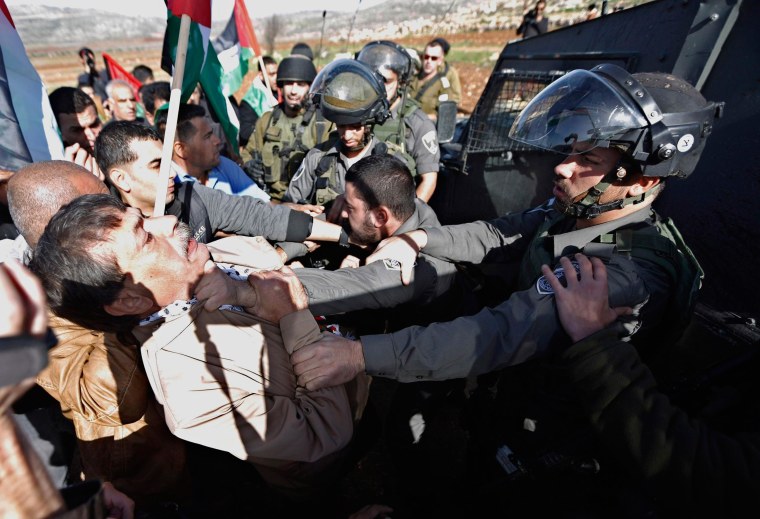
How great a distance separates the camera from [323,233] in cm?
291

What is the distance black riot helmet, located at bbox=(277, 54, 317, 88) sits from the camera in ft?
17.1

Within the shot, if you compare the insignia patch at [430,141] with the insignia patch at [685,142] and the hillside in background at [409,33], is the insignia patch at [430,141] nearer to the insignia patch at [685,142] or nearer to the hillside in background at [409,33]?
the hillside in background at [409,33]

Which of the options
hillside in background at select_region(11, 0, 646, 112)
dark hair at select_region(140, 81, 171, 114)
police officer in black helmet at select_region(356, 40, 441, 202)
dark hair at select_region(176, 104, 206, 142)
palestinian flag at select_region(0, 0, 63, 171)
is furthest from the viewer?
hillside in background at select_region(11, 0, 646, 112)

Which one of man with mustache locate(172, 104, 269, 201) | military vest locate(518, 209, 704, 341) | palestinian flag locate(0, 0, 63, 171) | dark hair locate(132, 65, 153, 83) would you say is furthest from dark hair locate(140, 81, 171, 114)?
military vest locate(518, 209, 704, 341)

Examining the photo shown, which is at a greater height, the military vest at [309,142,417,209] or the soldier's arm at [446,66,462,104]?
the soldier's arm at [446,66,462,104]

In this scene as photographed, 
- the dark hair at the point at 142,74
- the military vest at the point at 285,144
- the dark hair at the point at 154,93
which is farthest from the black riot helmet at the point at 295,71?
the dark hair at the point at 142,74

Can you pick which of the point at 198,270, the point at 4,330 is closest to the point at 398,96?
the point at 198,270

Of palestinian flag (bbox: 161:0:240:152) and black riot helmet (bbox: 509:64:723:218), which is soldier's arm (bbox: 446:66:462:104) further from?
black riot helmet (bbox: 509:64:723:218)

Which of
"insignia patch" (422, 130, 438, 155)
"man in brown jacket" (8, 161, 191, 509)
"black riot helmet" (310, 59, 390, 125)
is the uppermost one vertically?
"black riot helmet" (310, 59, 390, 125)

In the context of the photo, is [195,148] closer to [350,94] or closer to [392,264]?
[350,94]

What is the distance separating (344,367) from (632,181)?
1.46m

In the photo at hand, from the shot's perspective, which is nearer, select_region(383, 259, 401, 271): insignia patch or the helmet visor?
the helmet visor

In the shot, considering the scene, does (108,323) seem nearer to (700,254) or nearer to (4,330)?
(4,330)

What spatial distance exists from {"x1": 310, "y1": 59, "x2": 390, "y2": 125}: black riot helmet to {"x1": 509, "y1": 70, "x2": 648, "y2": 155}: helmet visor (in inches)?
62.9
